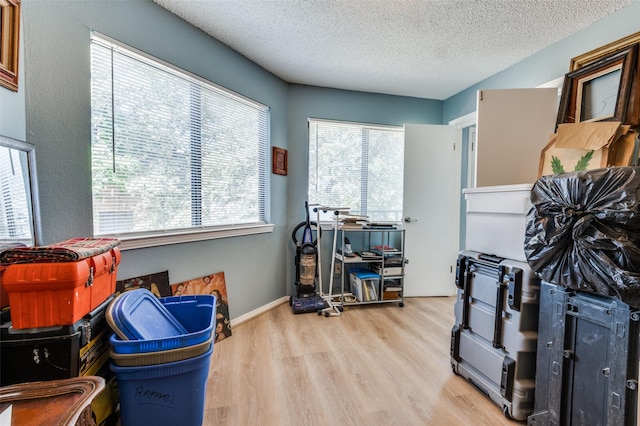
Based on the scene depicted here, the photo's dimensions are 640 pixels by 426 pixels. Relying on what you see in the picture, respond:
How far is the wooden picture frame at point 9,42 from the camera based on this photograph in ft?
4.01

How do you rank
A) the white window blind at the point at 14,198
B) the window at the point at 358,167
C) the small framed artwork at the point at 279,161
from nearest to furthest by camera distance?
the white window blind at the point at 14,198 < the small framed artwork at the point at 279,161 < the window at the point at 358,167

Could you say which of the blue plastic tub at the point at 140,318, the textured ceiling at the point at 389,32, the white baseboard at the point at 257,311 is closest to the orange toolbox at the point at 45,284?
the blue plastic tub at the point at 140,318

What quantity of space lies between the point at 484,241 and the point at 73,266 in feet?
6.88

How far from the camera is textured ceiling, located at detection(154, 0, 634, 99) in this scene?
190 centimetres

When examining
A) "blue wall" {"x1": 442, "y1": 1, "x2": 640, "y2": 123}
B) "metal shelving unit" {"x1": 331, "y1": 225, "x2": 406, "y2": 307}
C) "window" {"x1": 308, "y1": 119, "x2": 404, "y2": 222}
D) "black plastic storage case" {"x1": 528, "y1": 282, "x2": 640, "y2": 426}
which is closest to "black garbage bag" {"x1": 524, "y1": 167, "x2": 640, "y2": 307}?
"black plastic storage case" {"x1": 528, "y1": 282, "x2": 640, "y2": 426}

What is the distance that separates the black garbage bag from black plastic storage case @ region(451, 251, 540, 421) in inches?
7.5

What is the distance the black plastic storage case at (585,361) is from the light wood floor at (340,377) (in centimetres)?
34

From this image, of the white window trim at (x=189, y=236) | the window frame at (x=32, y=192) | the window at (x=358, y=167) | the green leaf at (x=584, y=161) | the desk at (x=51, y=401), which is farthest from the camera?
the window at (x=358, y=167)

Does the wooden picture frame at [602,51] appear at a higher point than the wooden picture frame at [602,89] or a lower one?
higher

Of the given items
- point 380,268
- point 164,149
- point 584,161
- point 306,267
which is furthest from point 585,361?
point 164,149

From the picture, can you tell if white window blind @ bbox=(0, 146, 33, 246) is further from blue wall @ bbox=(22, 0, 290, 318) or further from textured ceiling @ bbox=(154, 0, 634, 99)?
textured ceiling @ bbox=(154, 0, 634, 99)

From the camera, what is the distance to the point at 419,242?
3459 mm

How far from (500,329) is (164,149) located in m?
2.50

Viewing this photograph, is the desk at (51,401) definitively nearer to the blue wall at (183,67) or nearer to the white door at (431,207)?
the blue wall at (183,67)
